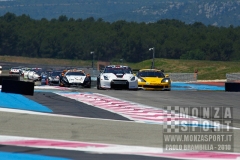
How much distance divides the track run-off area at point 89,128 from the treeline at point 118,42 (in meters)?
101

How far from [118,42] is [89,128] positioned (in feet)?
397

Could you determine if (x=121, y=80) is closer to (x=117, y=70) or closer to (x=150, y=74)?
Answer: (x=117, y=70)

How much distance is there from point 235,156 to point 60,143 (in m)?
2.79

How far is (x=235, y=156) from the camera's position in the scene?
8.95m

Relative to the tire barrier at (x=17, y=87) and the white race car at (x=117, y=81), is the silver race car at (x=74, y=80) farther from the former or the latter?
the tire barrier at (x=17, y=87)

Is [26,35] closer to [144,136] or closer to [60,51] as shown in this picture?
[60,51]

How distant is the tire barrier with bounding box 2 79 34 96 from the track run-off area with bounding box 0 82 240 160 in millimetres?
659

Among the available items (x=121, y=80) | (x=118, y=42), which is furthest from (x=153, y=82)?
(x=118, y=42)

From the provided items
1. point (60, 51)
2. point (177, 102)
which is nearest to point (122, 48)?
point (60, 51)

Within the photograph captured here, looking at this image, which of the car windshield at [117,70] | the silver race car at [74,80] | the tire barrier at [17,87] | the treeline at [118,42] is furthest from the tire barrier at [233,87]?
the treeline at [118,42]

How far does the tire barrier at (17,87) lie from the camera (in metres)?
18.4

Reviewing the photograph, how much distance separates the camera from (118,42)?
13238cm

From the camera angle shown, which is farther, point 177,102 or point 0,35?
point 0,35

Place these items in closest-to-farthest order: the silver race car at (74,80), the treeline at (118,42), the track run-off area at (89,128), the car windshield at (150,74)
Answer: the track run-off area at (89,128) < the car windshield at (150,74) < the silver race car at (74,80) < the treeline at (118,42)
